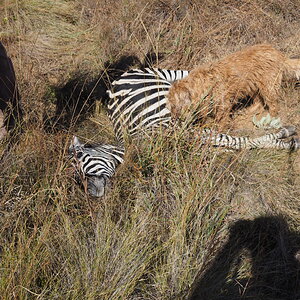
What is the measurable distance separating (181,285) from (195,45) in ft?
14.4

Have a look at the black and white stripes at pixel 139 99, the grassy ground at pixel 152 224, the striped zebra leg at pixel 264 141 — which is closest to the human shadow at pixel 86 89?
the black and white stripes at pixel 139 99

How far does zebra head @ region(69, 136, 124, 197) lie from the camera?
4186 mm

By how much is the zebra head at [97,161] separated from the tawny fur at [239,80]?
0.93 metres

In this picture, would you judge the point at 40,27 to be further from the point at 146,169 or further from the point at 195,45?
the point at 146,169

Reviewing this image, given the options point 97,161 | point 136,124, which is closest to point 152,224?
point 97,161

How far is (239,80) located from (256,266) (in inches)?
100

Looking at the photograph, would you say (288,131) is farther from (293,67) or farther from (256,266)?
(256,266)

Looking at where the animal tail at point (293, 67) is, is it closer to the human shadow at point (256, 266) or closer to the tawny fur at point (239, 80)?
the tawny fur at point (239, 80)

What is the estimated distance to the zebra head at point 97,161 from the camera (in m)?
4.19

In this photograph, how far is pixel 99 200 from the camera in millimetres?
3912

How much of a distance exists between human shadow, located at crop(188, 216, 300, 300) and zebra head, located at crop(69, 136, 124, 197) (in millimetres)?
1231

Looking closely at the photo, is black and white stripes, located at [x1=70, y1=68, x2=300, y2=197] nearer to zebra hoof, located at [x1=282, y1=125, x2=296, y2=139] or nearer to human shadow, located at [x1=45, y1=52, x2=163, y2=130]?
zebra hoof, located at [x1=282, y1=125, x2=296, y2=139]

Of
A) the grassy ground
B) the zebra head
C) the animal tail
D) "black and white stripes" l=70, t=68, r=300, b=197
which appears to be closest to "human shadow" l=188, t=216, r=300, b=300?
the grassy ground

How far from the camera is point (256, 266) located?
3.67 meters
